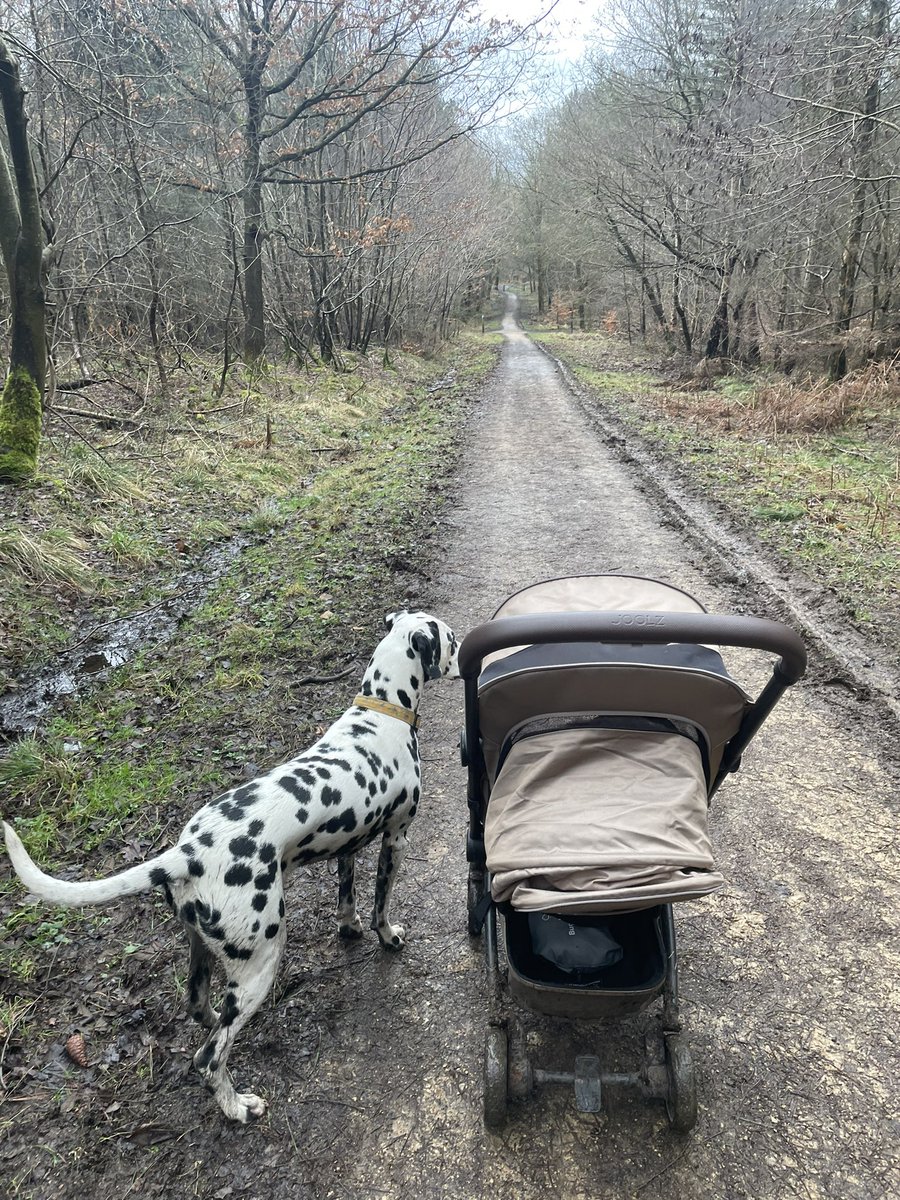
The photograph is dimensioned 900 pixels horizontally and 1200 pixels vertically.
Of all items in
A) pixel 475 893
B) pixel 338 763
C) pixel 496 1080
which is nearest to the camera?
pixel 496 1080

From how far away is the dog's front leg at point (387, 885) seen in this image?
3.07 m

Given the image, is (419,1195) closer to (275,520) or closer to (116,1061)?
(116,1061)

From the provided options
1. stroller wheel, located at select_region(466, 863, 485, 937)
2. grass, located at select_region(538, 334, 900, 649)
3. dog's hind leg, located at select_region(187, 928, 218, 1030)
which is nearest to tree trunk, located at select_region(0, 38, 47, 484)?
dog's hind leg, located at select_region(187, 928, 218, 1030)

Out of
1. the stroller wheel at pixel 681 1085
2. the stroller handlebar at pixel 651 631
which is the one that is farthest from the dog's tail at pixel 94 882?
the stroller wheel at pixel 681 1085

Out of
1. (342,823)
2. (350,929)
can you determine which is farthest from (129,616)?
(342,823)

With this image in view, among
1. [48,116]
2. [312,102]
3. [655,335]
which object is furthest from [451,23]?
[655,335]

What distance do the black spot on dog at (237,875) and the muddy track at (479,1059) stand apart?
0.84 meters

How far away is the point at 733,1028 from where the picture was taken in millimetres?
2760

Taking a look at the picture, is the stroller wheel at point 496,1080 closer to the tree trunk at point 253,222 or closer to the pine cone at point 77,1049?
the pine cone at point 77,1049

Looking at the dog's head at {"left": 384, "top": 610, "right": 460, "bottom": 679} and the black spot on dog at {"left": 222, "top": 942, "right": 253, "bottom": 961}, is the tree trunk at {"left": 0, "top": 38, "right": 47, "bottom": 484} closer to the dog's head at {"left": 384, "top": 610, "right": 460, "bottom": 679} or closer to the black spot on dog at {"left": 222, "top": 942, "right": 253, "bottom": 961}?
the dog's head at {"left": 384, "top": 610, "right": 460, "bottom": 679}

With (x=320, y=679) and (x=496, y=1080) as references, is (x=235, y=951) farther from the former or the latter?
(x=320, y=679)

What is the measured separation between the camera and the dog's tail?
223cm

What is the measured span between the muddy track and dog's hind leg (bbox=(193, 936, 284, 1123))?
0.08 meters

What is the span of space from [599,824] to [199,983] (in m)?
1.68
